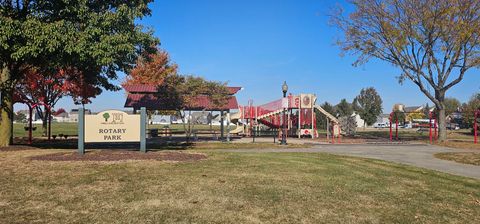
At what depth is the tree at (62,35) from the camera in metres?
12.3

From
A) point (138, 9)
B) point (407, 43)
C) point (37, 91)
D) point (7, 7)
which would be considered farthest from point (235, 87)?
point (7, 7)

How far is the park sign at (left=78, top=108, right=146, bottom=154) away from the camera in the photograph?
12742mm

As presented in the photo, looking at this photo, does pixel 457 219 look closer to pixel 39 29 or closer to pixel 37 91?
pixel 39 29

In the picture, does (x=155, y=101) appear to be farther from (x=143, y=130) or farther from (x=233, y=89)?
(x=143, y=130)

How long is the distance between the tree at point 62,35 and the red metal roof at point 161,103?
577 inches

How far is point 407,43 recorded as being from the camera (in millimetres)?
28359

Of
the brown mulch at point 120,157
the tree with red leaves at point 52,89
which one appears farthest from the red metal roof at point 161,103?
the brown mulch at point 120,157

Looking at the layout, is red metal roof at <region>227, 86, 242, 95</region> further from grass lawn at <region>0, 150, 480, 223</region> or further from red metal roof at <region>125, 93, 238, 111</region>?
grass lawn at <region>0, 150, 480, 223</region>

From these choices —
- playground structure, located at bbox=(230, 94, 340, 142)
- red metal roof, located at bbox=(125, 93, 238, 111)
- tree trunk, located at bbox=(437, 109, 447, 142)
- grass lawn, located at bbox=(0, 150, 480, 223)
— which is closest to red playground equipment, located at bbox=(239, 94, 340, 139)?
playground structure, located at bbox=(230, 94, 340, 142)

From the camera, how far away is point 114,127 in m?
13.0

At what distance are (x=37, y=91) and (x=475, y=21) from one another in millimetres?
31634

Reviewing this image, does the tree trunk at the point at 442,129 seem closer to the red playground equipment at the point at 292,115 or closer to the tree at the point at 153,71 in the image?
the red playground equipment at the point at 292,115

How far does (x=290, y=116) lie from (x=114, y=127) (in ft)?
90.9

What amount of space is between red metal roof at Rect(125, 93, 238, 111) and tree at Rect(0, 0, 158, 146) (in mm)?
14652
